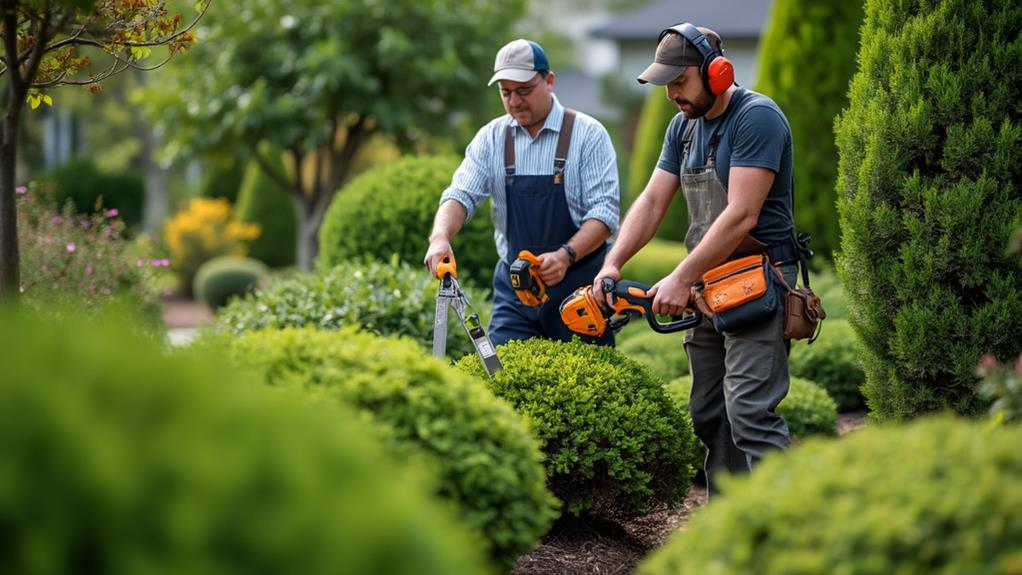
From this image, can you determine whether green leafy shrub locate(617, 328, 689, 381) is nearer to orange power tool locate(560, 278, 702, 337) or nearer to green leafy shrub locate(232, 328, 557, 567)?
orange power tool locate(560, 278, 702, 337)

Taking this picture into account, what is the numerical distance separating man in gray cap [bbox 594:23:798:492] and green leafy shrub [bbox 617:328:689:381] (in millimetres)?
2475

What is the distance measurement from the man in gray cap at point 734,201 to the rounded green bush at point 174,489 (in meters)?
2.47

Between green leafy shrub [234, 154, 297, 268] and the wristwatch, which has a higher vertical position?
the wristwatch

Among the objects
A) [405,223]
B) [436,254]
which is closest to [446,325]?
[436,254]

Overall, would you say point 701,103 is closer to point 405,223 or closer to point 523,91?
point 523,91

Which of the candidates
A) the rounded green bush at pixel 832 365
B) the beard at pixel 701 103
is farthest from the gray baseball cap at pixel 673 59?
the rounded green bush at pixel 832 365

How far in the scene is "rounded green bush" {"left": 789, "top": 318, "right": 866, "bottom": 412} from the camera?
722cm

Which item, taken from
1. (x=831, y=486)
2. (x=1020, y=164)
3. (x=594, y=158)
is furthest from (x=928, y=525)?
(x=594, y=158)

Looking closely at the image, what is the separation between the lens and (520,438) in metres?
3.11

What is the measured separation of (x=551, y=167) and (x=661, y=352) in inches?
99.8

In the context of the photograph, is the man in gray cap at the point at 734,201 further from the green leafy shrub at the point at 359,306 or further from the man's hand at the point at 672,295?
the green leafy shrub at the point at 359,306

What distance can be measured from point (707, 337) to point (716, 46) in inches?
46.3

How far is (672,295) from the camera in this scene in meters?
4.21

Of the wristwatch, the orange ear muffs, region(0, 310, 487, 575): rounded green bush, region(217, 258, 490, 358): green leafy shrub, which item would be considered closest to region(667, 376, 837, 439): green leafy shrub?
the wristwatch
